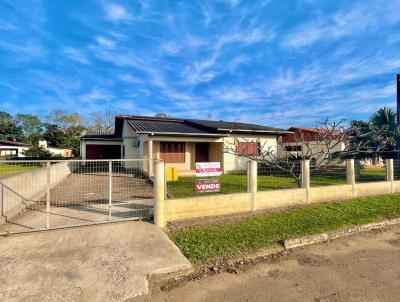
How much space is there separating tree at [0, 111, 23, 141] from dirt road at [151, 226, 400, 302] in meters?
68.6

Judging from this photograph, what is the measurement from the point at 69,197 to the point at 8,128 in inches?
2486

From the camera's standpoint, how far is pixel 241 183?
24.9 feet

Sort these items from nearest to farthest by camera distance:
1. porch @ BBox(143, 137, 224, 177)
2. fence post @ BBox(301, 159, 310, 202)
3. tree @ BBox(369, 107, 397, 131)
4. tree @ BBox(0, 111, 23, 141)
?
fence post @ BBox(301, 159, 310, 202)
porch @ BBox(143, 137, 224, 177)
tree @ BBox(369, 107, 397, 131)
tree @ BBox(0, 111, 23, 141)

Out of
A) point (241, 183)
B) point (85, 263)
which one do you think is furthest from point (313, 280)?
point (241, 183)

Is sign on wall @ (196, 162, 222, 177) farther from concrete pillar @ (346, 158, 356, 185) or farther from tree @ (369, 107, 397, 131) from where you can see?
tree @ (369, 107, 397, 131)

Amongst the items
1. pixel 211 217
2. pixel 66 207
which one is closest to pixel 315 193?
pixel 211 217

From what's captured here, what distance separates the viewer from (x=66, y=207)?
7.46 metres

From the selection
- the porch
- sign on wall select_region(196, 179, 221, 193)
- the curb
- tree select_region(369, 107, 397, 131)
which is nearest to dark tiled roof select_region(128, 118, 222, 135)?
the porch

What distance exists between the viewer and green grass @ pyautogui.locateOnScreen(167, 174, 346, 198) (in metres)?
6.84

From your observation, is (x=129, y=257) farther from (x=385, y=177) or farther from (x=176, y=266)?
(x=385, y=177)

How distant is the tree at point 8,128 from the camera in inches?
2271

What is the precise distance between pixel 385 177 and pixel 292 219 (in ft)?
20.4

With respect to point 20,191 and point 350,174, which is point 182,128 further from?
point 20,191

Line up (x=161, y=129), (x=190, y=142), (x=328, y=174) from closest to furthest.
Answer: (x=328, y=174)
(x=161, y=129)
(x=190, y=142)
